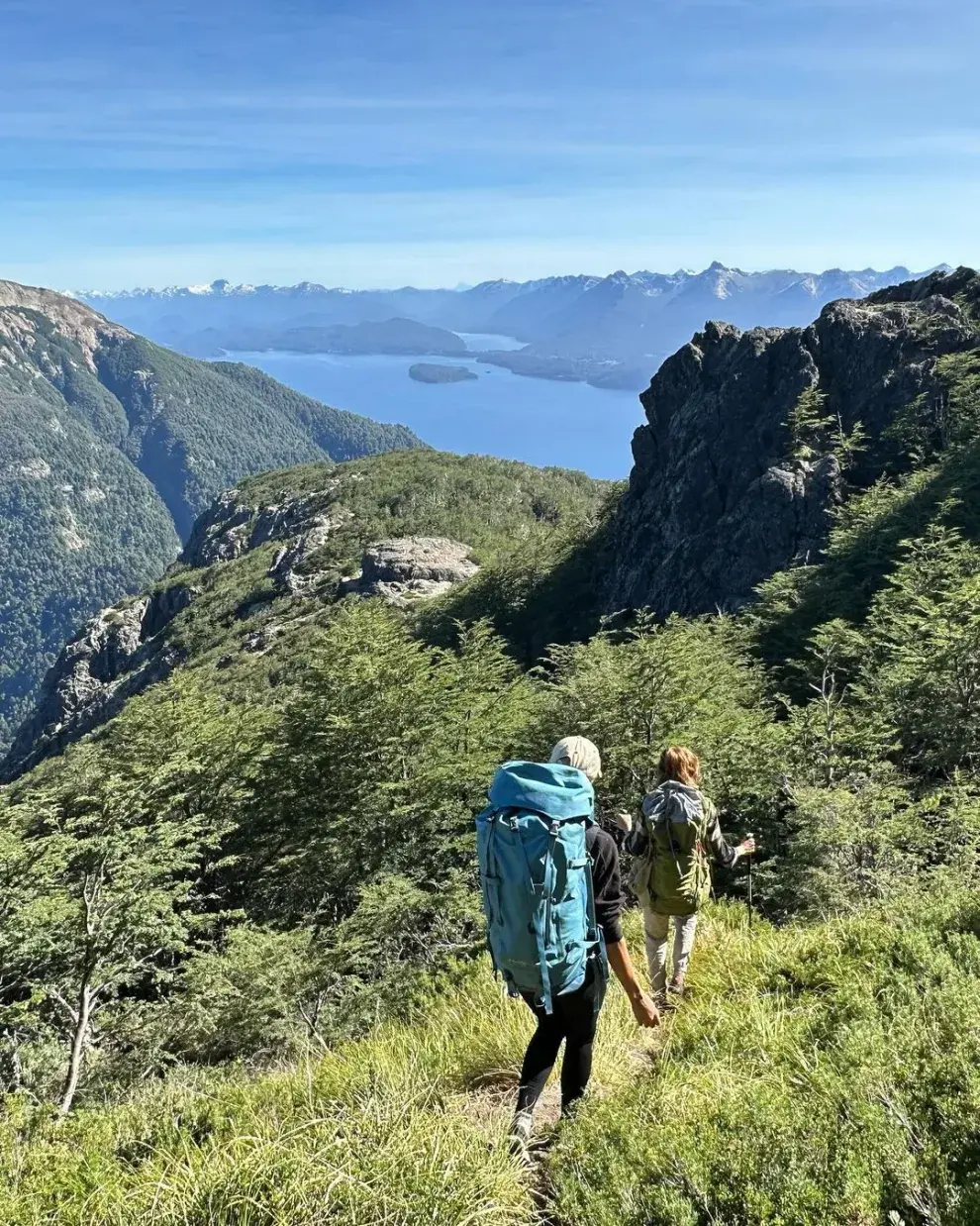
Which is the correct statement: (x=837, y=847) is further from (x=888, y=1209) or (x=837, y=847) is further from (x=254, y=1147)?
(x=254, y=1147)

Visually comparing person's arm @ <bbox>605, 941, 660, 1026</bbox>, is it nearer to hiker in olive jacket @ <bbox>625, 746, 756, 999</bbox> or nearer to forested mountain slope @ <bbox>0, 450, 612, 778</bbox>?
hiker in olive jacket @ <bbox>625, 746, 756, 999</bbox>

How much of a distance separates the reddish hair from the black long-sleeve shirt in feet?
3.92

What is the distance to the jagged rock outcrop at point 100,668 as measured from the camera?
85.3 meters

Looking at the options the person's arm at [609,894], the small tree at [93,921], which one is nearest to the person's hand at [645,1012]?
the person's arm at [609,894]

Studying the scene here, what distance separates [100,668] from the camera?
104062 mm

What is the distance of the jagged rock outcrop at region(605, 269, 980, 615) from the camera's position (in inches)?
1752

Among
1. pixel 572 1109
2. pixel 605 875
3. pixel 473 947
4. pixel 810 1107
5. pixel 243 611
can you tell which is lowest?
pixel 243 611

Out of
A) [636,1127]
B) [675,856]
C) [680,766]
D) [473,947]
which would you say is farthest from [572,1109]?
[473,947]

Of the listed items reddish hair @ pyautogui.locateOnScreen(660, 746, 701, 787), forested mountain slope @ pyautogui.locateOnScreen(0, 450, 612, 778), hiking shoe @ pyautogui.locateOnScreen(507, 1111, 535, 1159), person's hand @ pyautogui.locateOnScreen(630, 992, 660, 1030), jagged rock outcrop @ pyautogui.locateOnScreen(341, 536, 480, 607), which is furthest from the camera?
forested mountain slope @ pyautogui.locateOnScreen(0, 450, 612, 778)

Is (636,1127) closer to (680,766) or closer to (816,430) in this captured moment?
(680,766)

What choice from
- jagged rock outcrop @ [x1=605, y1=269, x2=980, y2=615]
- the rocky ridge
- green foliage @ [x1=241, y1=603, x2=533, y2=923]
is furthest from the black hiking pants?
the rocky ridge

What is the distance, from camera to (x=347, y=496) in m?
117

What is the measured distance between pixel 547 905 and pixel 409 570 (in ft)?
257

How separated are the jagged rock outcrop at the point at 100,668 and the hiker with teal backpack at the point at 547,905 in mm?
85478
